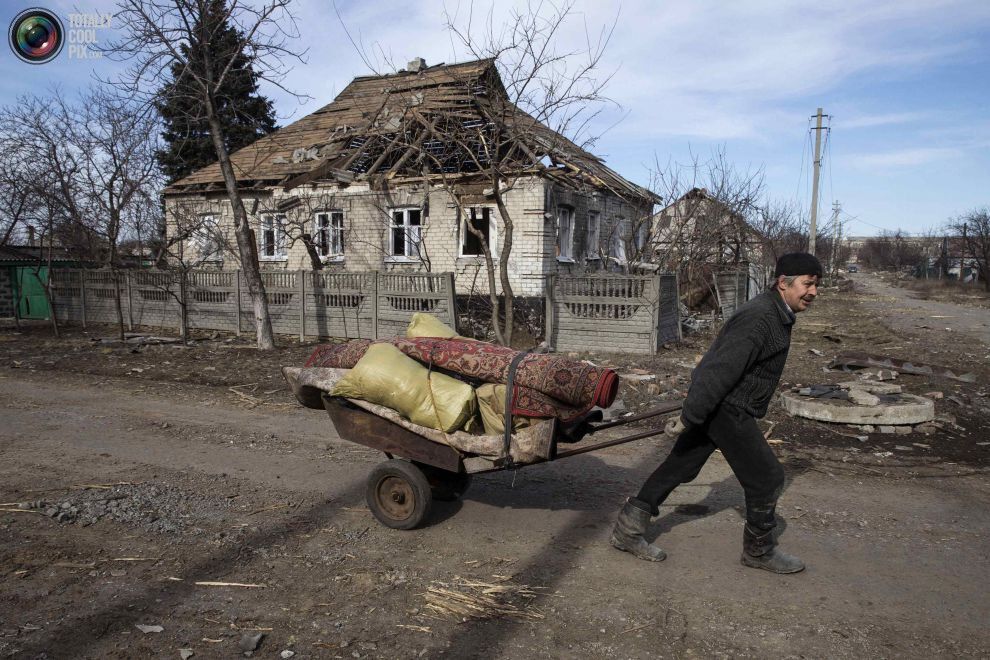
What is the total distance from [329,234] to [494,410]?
623 inches

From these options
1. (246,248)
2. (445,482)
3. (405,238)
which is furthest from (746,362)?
(405,238)

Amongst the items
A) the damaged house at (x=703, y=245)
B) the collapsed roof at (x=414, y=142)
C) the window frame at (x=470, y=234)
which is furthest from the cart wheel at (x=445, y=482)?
the window frame at (x=470, y=234)

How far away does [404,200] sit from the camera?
1723 cm

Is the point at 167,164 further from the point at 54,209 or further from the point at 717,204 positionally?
the point at 717,204

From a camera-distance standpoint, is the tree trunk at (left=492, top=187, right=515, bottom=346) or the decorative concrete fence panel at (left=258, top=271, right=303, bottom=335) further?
the decorative concrete fence panel at (left=258, top=271, right=303, bottom=335)

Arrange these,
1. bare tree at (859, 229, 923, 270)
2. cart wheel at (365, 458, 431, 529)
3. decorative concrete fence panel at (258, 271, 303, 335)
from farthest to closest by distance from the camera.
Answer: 1. bare tree at (859, 229, 923, 270)
2. decorative concrete fence panel at (258, 271, 303, 335)
3. cart wheel at (365, 458, 431, 529)

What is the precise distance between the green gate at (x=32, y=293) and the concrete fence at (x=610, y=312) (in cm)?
1598

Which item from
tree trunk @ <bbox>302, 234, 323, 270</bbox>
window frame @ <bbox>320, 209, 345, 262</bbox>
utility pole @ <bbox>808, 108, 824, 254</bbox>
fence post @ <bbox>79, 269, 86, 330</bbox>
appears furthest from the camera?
utility pole @ <bbox>808, 108, 824, 254</bbox>

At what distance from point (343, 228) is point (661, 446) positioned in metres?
13.7

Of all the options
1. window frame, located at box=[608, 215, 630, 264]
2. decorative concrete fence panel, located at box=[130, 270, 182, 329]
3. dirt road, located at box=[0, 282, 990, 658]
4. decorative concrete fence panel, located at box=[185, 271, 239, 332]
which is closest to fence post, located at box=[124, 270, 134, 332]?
decorative concrete fence panel, located at box=[130, 270, 182, 329]

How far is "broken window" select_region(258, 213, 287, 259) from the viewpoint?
61.9 ft

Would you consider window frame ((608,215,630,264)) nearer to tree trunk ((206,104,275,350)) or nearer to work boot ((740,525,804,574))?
tree trunk ((206,104,275,350))

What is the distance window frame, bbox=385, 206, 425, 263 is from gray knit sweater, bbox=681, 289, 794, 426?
46.1 feet

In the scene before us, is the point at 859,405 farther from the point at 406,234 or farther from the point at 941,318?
the point at 941,318
